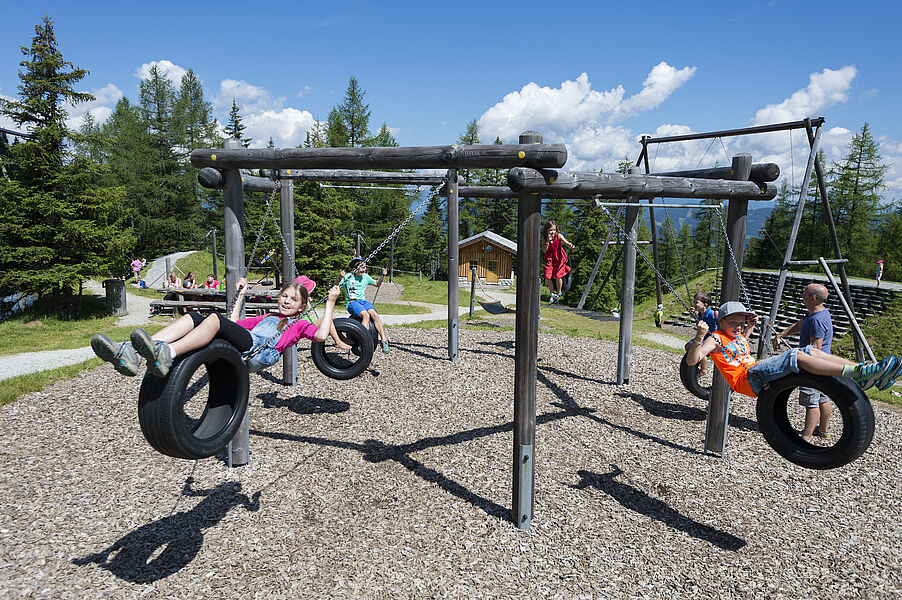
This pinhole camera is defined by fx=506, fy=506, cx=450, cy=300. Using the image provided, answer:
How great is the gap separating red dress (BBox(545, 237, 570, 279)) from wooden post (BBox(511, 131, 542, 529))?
15.2 ft

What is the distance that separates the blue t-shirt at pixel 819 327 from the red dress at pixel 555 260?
4048 mm

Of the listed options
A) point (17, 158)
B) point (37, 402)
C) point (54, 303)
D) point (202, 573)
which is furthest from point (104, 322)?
point (202, 573)

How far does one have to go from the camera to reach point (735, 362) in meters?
4.35

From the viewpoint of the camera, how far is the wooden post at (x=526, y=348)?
4.39m

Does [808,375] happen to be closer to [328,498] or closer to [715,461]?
[715,461]

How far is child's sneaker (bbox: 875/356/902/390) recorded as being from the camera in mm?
3482

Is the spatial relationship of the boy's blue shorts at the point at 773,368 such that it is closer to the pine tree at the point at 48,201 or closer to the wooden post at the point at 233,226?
the wooden post at the point at 233,226

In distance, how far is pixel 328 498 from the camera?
17.1 ft

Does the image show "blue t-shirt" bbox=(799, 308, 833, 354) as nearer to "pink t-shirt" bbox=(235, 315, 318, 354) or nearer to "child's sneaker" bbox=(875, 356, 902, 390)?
"child's sneaker" bbox=(875, 356, 902, 390)

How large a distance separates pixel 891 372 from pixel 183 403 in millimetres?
5078

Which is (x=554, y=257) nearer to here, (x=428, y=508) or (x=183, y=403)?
(x=428, y=508)

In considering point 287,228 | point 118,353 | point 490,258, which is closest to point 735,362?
point 118,353

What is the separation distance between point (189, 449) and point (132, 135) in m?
41.2

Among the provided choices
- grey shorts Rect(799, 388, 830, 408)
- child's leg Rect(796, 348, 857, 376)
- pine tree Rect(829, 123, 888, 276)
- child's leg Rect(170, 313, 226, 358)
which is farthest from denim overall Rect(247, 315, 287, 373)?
pine tree Rect(829, 123, 888, 276)
